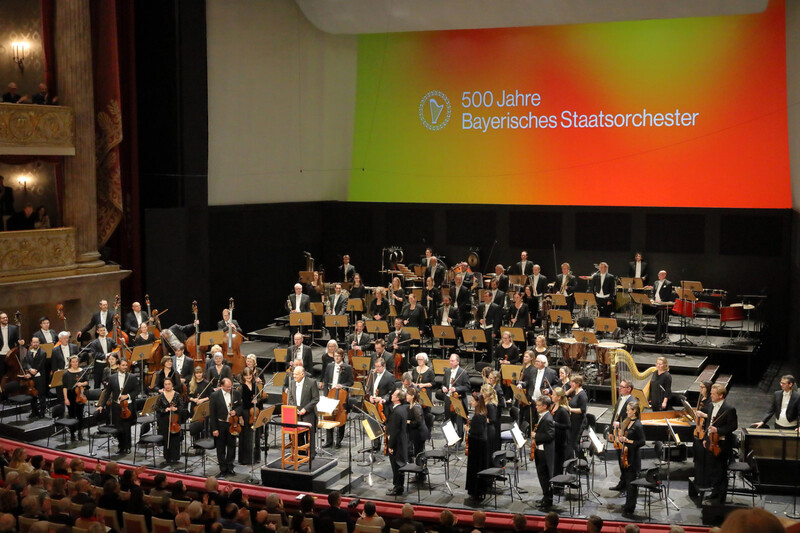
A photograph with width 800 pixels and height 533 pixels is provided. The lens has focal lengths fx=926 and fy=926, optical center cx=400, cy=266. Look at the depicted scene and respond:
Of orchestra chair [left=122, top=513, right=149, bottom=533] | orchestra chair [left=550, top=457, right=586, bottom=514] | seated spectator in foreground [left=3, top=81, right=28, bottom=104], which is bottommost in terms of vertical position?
orchestra chair [left=550, top=457, right=586, bottom=514]

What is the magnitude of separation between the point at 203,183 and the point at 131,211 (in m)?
1.72

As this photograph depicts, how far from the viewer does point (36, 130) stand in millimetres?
18438

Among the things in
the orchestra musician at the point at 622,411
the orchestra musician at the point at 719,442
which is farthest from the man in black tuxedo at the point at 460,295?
the orchestra musician at the point at 719,442

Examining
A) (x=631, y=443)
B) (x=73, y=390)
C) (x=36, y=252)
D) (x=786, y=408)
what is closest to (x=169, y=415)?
(x=73, y=390)

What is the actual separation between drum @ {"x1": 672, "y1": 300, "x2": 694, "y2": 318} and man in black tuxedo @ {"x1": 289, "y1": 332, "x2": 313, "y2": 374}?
7.78 m

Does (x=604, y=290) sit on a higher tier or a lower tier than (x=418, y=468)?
higher

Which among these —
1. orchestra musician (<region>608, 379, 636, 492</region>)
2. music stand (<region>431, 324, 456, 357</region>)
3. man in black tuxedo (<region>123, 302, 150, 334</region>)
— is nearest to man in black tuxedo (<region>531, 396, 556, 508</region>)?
orchestra musician (<region>608, 379, 636, 492</region>)

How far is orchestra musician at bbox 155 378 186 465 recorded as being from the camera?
14320 millimetres

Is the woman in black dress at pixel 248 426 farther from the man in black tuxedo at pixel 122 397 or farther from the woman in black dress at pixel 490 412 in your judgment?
the woman in black dress at pixel 490 412

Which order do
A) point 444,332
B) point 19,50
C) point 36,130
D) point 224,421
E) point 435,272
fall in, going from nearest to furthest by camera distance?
point 224,421 < point 444,332 < point 36,130 < point 19,50 < point 435,272

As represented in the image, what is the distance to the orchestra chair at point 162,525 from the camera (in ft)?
30.6

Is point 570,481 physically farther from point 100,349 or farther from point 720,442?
point 100,349

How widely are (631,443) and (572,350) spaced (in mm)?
4503

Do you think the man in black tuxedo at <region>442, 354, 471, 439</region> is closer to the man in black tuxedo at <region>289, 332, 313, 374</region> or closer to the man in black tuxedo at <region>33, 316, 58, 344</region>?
the man in black tuxedo at <region>289, 332, 313, 374</region>
